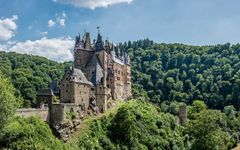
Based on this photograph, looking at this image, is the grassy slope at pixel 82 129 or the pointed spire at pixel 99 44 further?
the pointed spire at pixel 99 44

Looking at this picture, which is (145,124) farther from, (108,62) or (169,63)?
(169,63)

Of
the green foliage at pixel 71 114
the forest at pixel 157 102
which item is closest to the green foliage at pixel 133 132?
the forest at pixel 157 102

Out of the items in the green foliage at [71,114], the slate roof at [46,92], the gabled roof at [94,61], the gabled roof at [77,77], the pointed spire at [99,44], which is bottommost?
the green foliage at [71,114]

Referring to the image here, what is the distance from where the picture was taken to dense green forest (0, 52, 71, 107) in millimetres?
102688

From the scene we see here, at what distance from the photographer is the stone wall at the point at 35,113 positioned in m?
53.2

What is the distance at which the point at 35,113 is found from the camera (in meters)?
55.5

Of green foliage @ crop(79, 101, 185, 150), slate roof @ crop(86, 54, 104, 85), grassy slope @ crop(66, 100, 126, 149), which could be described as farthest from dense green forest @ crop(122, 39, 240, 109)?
grassy slope @ crop(66, 100, 126, 149)

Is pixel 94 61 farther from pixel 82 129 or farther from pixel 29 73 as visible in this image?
pixel 29 73

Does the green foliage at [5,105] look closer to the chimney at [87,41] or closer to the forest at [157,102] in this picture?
the forest at [157,102]

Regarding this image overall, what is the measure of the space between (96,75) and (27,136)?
27.3 metres

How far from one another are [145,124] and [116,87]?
41.8ft

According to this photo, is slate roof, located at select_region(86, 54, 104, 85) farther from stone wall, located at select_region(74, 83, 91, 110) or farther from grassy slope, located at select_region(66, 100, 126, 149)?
grassy slope, located at select_region(66, 100, 126, 149)

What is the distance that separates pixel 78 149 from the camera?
185ft

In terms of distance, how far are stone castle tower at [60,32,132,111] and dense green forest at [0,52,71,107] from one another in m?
20.3
